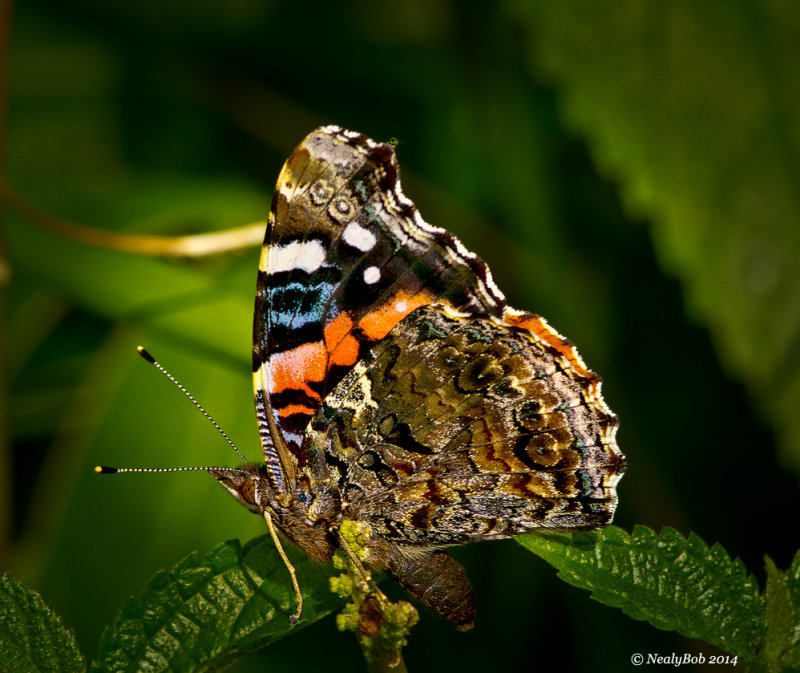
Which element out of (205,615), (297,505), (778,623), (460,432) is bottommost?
(778,623)

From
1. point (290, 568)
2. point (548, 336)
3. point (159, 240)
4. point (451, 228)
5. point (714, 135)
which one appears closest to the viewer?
point (290, 568)

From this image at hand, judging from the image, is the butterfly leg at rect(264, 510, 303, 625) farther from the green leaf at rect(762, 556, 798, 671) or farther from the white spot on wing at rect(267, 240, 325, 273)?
the green leaf at rect(762, 556, 798, 671)

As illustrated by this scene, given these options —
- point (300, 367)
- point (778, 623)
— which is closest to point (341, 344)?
point (300, 367)

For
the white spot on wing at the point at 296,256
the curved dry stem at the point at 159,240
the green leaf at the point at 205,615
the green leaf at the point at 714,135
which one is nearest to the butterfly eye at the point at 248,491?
the green leaf at the point at 205,615

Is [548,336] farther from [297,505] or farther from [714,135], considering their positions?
[714,135]

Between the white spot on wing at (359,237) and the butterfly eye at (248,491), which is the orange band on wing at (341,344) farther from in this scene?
the butterfly eye at (248,491)

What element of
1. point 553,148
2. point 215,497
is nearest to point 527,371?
point 215,497

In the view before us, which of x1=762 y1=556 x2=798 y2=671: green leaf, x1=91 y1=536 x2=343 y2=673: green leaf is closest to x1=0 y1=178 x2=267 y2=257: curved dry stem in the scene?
x1=91 y1=536 x2=343 y2=673: green leaf
